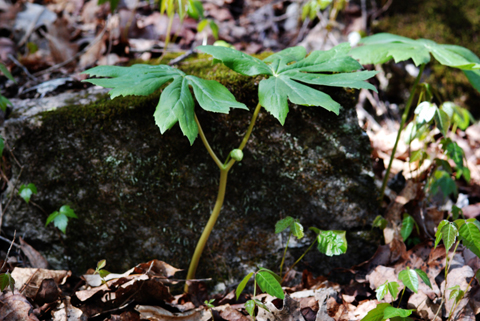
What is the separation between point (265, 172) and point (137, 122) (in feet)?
2.34

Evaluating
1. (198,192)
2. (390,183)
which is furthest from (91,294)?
(390,183)

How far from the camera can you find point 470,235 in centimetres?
119

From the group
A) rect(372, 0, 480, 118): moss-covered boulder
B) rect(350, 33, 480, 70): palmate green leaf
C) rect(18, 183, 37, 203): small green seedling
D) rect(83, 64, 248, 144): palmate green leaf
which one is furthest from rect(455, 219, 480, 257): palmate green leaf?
rect(372, 0, 480, 118): moss-covered boulder

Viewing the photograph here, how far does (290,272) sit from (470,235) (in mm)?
858

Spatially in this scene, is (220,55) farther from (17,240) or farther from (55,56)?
(55,56)

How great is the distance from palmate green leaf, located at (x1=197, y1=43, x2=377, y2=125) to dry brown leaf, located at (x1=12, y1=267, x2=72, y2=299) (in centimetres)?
130

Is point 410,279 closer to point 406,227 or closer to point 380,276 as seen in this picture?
point 380,276

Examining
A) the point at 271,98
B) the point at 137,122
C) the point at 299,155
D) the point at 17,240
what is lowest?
the point at 17,240

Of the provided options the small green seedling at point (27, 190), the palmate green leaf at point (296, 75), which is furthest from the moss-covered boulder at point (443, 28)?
the small green seedling at point (27, 190)

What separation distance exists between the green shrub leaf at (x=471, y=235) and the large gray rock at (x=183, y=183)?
0.58 meters

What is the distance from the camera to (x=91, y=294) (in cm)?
140

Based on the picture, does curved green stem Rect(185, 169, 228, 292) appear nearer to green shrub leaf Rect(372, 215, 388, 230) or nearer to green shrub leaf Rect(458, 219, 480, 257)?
green shrub leaf Rect(372, 215, 388, 230)

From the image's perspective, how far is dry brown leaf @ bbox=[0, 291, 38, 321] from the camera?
1.29 m

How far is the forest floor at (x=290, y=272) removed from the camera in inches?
55.6
